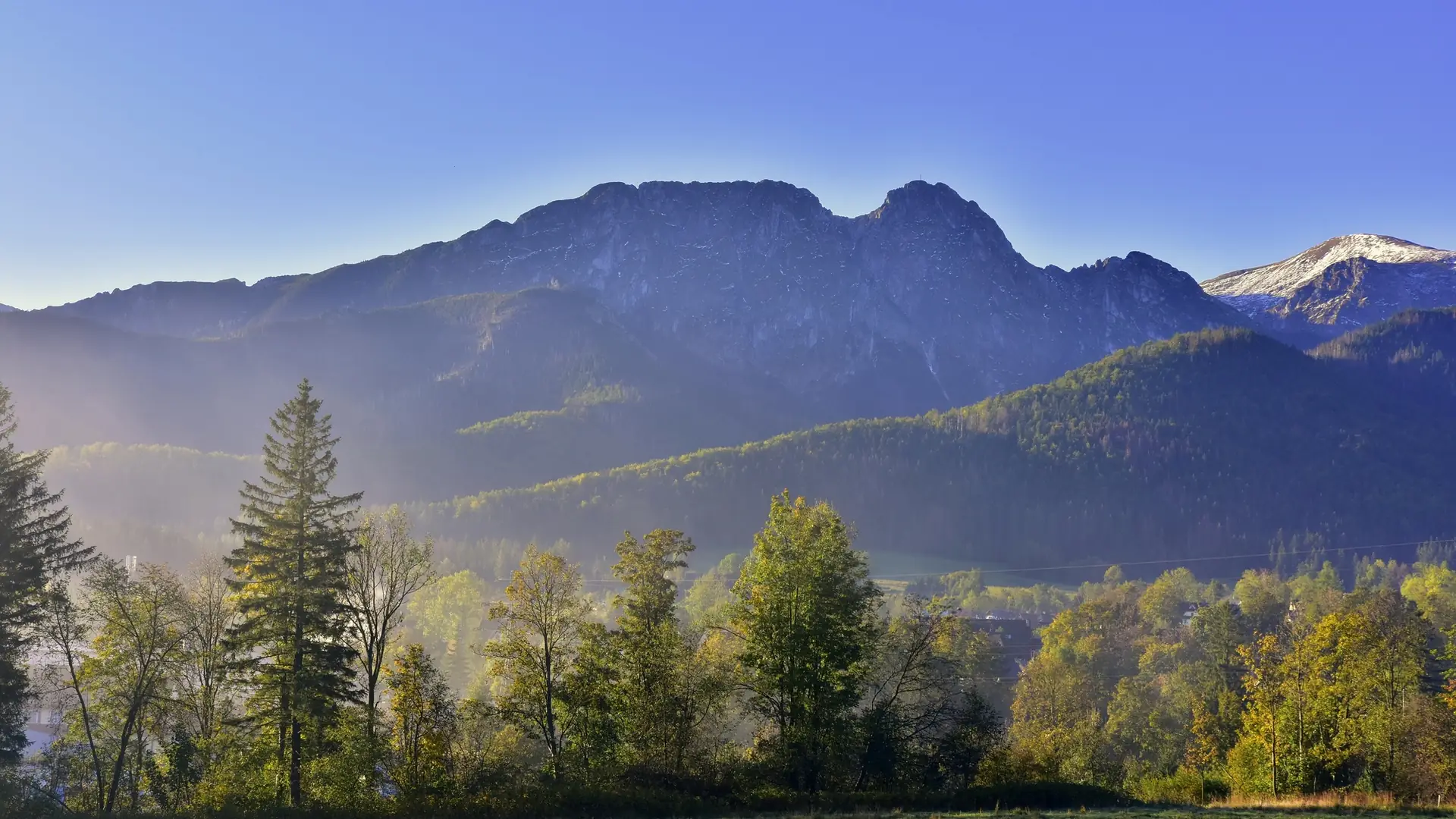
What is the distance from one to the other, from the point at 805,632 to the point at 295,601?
1996 centimetres

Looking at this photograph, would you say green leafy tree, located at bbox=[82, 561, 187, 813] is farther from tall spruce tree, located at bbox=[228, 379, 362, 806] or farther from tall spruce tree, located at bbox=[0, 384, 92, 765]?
tall spruce tree, located at bbox=[228, 379, 362, 806]

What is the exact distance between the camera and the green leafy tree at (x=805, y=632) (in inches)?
1528

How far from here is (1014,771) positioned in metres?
42.0

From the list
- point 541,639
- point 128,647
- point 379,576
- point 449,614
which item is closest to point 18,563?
point 128,647

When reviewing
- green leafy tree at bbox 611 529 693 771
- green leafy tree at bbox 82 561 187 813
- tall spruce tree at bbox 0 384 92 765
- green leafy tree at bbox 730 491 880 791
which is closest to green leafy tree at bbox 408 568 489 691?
green leafy tree at bbox 82 561 187 813

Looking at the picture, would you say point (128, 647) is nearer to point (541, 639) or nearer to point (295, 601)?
point (295, 601)

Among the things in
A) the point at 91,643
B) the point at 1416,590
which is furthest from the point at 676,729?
the point at 1416,590

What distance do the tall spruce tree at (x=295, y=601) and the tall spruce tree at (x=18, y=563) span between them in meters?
7.72

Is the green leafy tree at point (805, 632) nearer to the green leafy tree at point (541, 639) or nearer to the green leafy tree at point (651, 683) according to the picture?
the green leafy tree at point (651, 683)

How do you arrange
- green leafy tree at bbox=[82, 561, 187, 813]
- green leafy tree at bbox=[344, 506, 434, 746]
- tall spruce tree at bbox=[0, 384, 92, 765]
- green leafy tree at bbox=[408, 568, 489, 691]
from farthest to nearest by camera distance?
1. green leafy tree at bbox=[408, 568, 489, 691]
2. green leafy tree at bbox=[344, 506, 434, 746]
3. green leafy tree at bbox=[82, 561, 187, 813]
4. tall spruce tree at bbox=[0, 384, 92, 765]

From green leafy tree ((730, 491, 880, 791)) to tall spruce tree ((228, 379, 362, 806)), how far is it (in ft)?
52.5

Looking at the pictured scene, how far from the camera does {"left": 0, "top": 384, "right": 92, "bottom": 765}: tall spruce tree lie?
39.2 metres

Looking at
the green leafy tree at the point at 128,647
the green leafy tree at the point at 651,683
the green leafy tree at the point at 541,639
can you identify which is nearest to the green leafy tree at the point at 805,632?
the green leafy tree at the point at 651,683

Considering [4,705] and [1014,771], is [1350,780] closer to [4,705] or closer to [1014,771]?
[1014,771]
